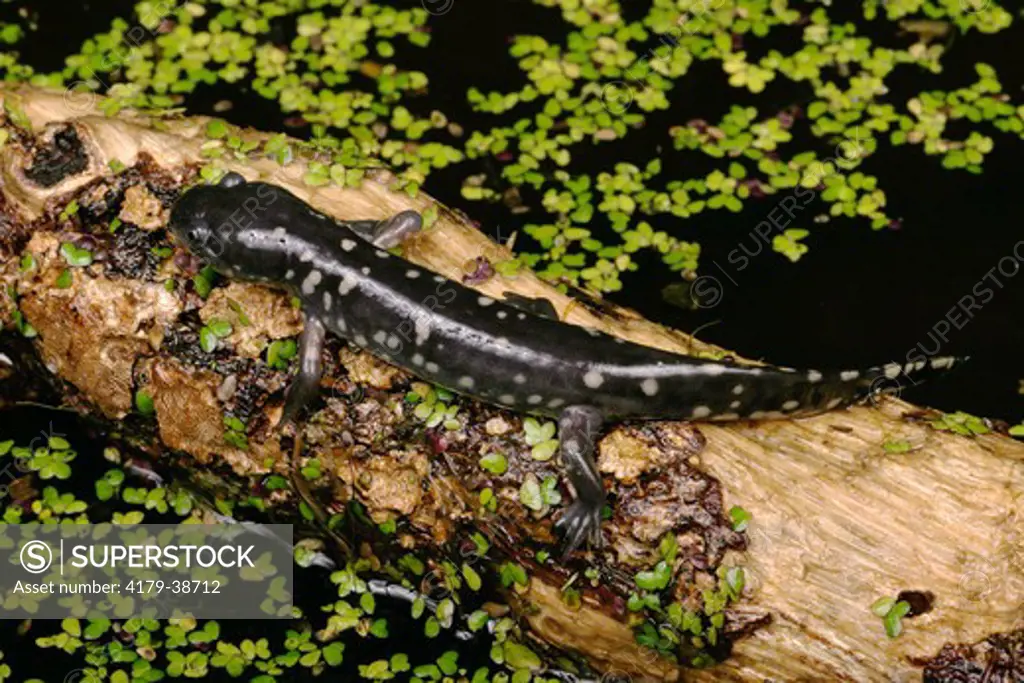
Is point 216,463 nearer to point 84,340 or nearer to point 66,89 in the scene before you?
point 84,340

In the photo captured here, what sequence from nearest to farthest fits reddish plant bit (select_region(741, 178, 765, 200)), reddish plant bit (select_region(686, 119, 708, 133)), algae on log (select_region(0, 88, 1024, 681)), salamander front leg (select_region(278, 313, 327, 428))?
algae on log (select_region(0, 88, 1024, 681)) < salamander front leg (select_region(278, 313, 327, 428)) < reddish plant bit (select_region(741, 178, 765, 200)) < reddish plant bit (select_region(686, 119, 708, 133))

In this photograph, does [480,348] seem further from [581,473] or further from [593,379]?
[581,473]

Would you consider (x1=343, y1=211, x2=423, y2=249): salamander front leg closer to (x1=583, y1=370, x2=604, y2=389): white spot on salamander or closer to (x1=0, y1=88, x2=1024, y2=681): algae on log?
(x1=0, y1=88, x2=1024, y2=681): algae on log

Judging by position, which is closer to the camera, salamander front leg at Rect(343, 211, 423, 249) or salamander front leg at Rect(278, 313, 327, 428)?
salamander front leg at Rect(278, 313, 327, 428)

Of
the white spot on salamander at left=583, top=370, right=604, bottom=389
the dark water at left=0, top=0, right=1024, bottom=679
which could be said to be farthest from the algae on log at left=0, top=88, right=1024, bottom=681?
the dark water at left=0, top=0, right=1024, bottom=679

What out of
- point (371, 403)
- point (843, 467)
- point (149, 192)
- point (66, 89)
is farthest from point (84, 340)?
point (843, 467)

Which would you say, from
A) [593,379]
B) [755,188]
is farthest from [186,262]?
[755,188]
